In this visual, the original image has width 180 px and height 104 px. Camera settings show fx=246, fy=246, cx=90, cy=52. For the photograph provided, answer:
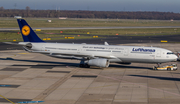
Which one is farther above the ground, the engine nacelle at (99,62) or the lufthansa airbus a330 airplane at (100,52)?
the lufthansa airbus a330 airplane at (100,52)

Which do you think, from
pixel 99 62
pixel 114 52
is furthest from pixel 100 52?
pixel 99 62

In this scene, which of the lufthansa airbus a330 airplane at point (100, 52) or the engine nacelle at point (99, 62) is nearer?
the engine nacelle at point (99, 62)

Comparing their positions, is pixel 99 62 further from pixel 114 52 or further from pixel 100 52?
pixel 114 52

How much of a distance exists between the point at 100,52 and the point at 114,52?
2.65m

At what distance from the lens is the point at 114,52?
4578 cm

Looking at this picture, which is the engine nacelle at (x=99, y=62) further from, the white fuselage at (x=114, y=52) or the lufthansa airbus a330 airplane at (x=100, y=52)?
the white fuselage at (x=114, y=52)

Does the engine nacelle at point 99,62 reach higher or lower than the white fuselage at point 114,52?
lower

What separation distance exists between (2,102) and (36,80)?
10317 mm

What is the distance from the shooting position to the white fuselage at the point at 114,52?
44188mm

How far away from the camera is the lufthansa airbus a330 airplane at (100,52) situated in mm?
44219

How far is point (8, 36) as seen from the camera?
105 m

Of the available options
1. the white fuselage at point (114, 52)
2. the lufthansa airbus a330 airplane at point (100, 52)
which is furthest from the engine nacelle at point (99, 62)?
the white fuselage at point (114, 52)

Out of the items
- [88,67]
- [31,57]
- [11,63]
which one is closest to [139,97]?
[88,67]

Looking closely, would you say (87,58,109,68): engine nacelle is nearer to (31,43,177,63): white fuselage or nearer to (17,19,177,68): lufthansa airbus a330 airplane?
(17,19,177,68): lufthansa airbus a330 airplane
